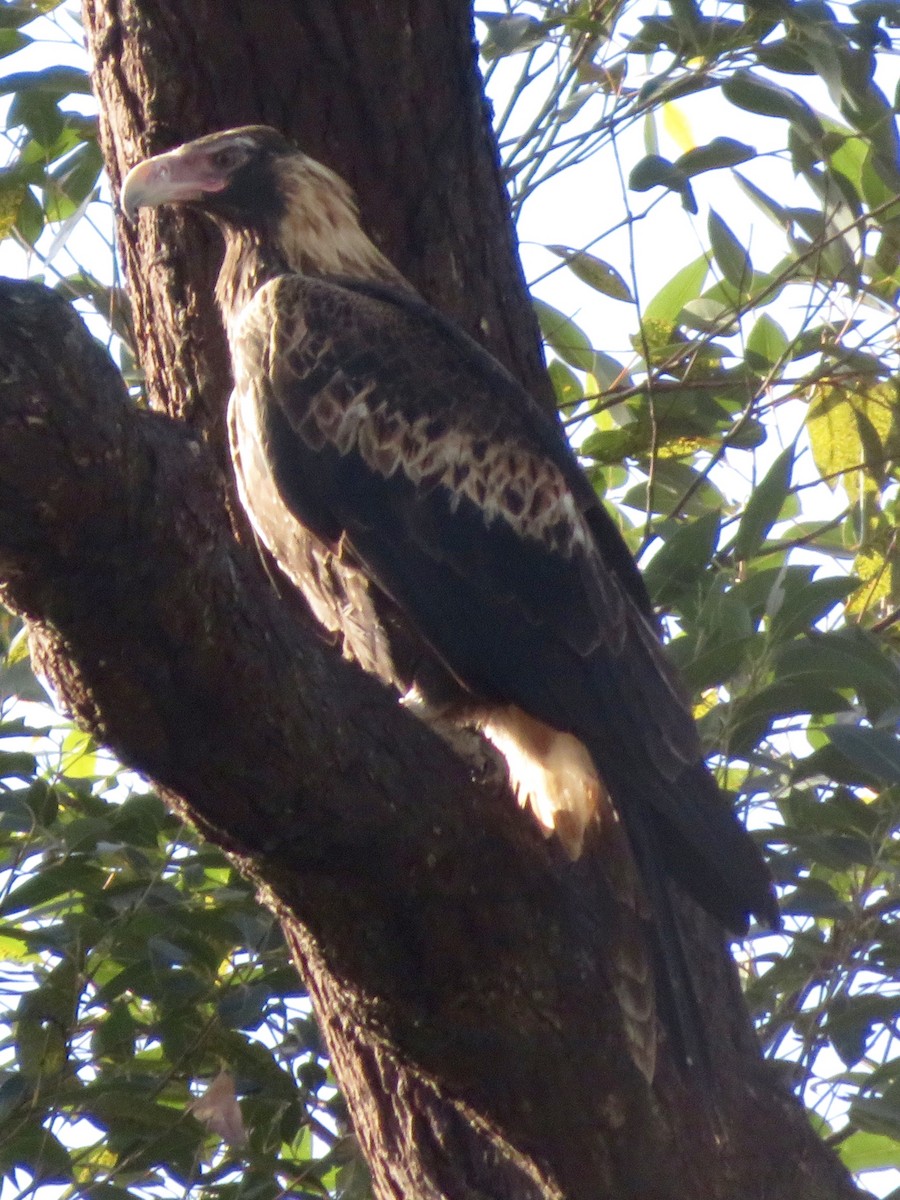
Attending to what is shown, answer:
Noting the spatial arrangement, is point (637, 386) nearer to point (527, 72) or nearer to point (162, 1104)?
point (527, 72)

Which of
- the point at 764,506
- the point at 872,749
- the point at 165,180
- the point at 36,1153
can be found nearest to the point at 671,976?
the point at 872,749

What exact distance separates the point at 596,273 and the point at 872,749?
1731 millimetres

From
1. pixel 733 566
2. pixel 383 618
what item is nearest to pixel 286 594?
pixel 383 618

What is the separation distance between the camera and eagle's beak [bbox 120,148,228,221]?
3.73m

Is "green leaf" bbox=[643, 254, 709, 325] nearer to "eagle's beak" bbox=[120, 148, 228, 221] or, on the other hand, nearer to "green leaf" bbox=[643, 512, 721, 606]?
"green leaf" bbox=[643, 512, 721, 606]

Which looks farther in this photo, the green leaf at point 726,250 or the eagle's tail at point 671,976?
the green leaf at point 726,250

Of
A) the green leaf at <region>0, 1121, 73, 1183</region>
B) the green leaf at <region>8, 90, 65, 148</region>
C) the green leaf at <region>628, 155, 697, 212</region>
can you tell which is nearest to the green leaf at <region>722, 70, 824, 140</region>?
the green leaf at <region>628, 155, 697, 212</region>

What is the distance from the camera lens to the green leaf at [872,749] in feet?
11.6

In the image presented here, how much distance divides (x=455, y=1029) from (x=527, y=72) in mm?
2728

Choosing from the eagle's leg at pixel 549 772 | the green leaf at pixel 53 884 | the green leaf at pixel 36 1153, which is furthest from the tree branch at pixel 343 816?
the green leaf at pixel 36 1153

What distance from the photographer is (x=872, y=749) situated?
11.6 ft

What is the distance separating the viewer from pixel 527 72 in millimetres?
4422

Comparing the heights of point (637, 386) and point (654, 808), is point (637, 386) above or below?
above

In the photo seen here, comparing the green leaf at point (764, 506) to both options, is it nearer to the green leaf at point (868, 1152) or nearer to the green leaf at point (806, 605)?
the green leaf at point (806, 605)
